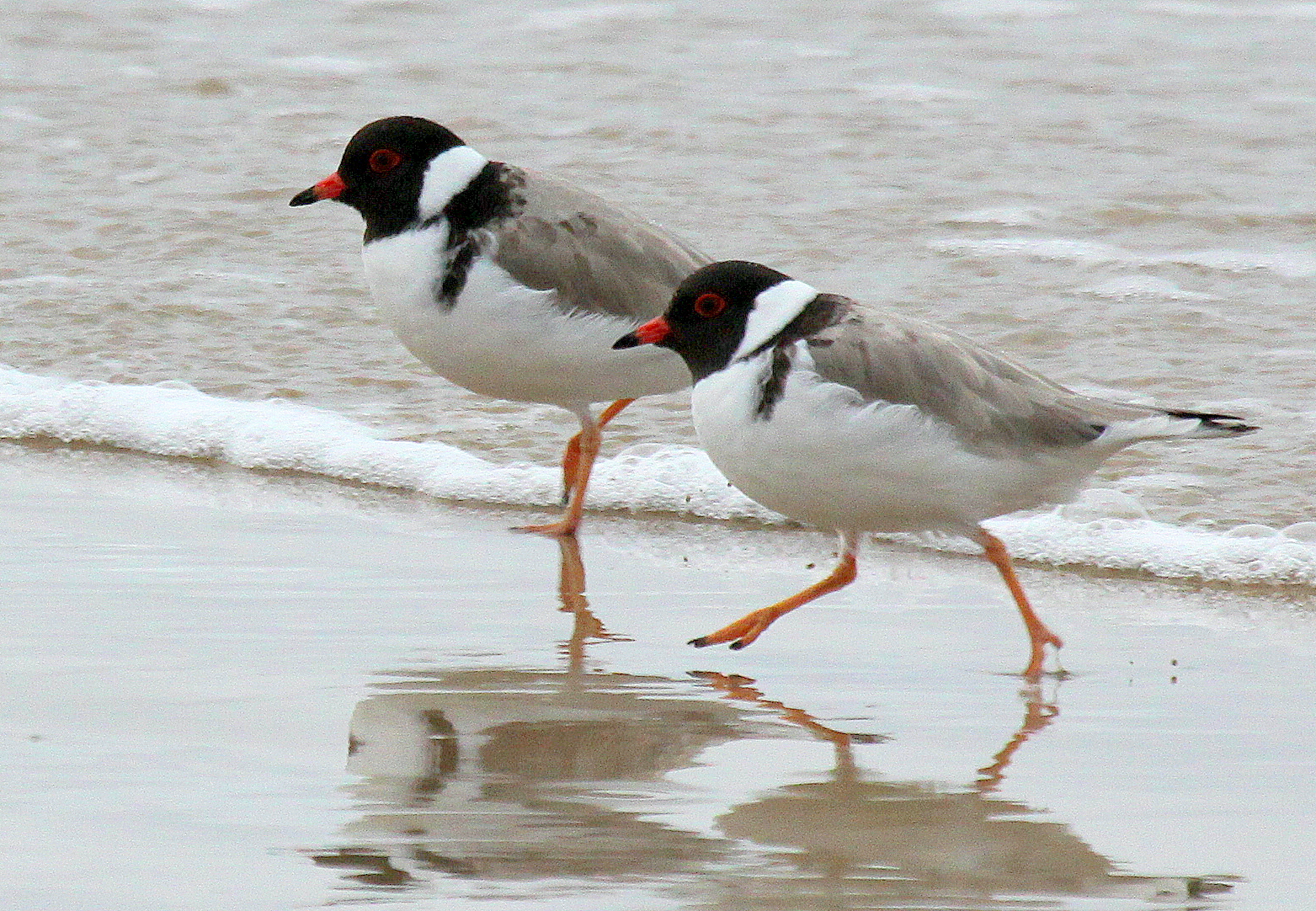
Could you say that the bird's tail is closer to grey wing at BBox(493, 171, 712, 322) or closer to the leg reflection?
the leg reflection

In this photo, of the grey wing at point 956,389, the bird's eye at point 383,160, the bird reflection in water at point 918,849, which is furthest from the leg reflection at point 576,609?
the bird's eye at point 383,160

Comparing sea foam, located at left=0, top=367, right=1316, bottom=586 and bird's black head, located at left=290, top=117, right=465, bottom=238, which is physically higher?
bird's black head, located at left=290, top=117, right=465, bottom=238

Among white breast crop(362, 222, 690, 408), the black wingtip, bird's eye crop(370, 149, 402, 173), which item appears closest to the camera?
the black wingtip

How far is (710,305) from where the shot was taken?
5.52 m

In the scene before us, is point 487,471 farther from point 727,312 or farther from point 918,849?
point 918,849

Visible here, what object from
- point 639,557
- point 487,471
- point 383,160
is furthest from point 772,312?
point 487,471

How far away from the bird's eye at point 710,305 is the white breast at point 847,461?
19cm

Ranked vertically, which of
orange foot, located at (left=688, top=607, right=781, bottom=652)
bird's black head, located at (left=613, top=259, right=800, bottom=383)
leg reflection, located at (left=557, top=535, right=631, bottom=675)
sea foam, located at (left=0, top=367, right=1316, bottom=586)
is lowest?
leg reflection, located at (left=557, top=535, right=631, bottom=675)

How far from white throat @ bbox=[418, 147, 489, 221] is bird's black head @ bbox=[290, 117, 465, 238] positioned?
0.06ft

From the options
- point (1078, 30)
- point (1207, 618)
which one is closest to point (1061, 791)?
point (1207, 618)

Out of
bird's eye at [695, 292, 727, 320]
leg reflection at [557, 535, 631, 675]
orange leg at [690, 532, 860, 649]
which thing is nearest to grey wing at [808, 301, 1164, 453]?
bird's eye at [695, 292, 727, 320]

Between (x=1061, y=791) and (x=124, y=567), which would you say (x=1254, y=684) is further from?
(x=124, y=567)

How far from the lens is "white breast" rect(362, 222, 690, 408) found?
22.3 feet

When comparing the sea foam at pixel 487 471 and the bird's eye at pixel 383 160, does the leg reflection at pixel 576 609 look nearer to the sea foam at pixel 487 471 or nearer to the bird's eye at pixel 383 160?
the sea foam at pixel 487 471
